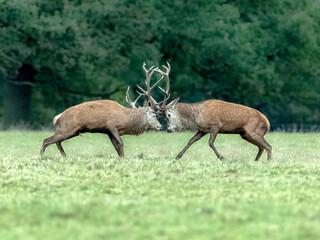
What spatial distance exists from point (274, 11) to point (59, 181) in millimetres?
25222

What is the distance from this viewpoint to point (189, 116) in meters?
15.7

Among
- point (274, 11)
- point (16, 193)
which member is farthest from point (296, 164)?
point (274, 11)

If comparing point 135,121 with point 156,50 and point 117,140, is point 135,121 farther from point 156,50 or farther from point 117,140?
point 156,50

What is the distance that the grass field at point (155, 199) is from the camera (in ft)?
23.7

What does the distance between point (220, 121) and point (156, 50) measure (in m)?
17.0

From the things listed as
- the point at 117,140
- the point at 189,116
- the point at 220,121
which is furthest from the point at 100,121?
the point at 220,121

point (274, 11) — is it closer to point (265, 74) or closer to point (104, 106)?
point (265, 74)

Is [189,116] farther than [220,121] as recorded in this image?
Yes

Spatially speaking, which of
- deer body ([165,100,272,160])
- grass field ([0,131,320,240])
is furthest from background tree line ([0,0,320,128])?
grass field ([0,131,320,240])

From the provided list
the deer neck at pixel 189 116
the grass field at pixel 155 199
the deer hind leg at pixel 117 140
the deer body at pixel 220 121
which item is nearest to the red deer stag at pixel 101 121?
the deer hind leg at pixel 117 140

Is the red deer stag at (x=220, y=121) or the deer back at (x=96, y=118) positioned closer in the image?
the deer back at (x=96, y=118)

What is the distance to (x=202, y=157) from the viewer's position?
16.7 metres

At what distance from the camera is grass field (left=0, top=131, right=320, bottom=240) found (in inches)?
284

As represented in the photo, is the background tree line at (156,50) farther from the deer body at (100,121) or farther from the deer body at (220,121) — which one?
the deer body at (220,121)
